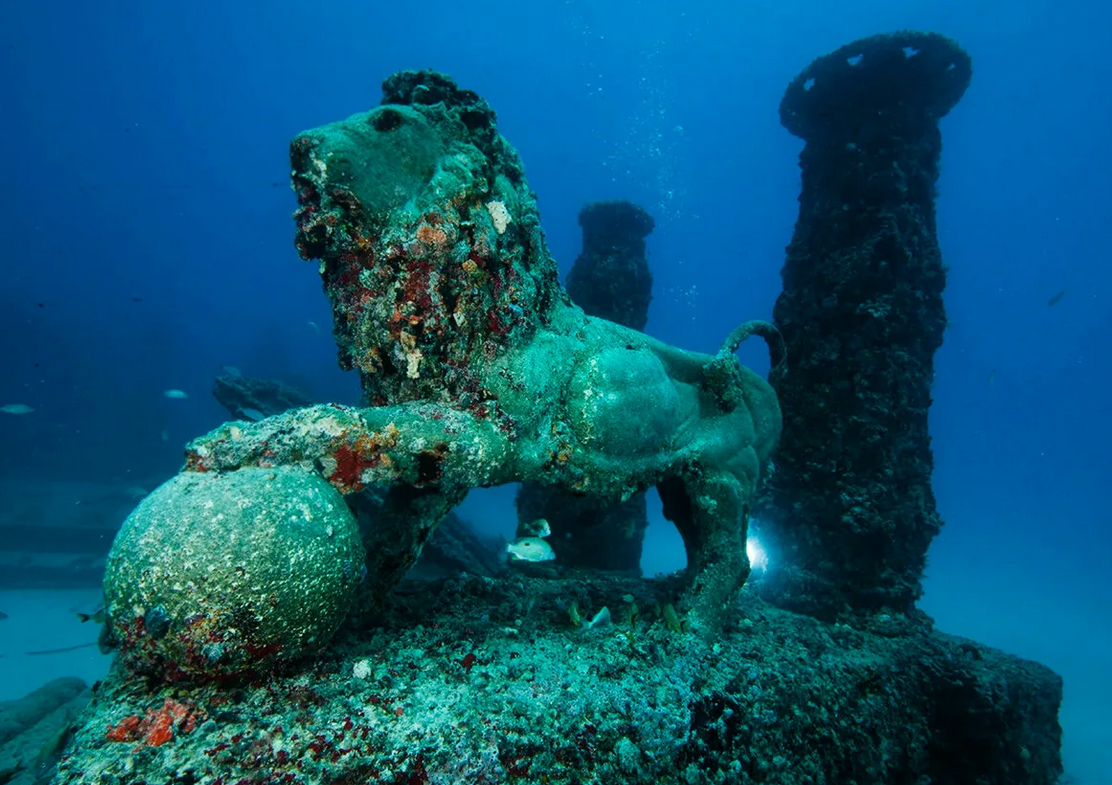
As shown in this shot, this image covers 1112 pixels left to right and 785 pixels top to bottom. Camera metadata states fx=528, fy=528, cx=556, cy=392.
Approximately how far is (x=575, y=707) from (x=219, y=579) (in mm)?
1690

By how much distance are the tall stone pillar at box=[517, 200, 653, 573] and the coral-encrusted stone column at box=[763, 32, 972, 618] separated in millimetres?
2460

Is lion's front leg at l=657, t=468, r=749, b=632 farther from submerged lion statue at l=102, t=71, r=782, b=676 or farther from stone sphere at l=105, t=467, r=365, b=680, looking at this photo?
stone sphere at l=105, t=467, r=365, b=680

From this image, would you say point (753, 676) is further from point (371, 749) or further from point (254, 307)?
point (254, 307)

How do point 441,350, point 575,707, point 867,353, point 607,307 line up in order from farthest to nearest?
point 607,307, point 867,353, point 441,350, point 575,707

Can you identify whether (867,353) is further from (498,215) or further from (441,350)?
(441,350)

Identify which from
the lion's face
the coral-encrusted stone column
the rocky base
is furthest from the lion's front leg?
the coral-encrusted stone column

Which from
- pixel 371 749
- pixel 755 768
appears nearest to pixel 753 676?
pixel 755 768

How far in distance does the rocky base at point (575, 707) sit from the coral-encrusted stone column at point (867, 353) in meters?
1.59

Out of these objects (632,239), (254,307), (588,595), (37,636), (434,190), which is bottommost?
(37,636)

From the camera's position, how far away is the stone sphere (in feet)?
6.60

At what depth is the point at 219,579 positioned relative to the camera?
2016 millimetres

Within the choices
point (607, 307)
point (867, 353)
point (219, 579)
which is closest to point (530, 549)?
point (219, 579)

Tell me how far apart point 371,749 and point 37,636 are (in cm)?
1547

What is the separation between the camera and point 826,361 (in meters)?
6.98
